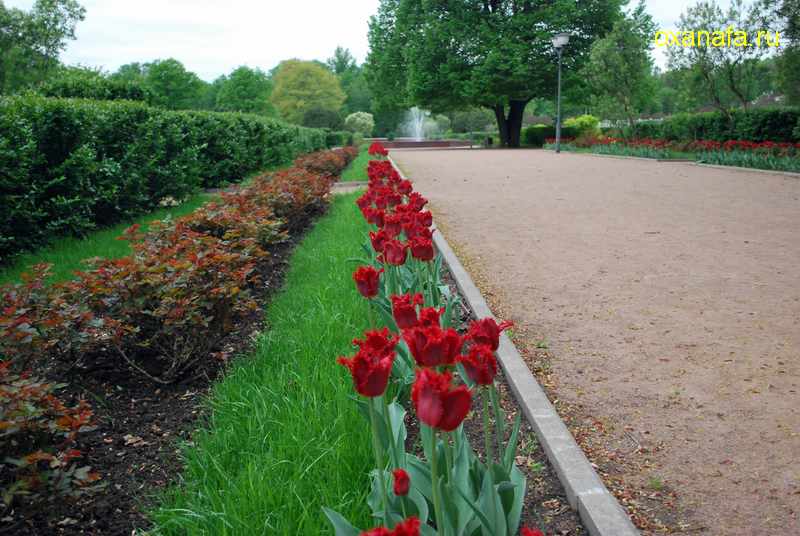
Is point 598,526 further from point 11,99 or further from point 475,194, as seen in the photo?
point 475,194

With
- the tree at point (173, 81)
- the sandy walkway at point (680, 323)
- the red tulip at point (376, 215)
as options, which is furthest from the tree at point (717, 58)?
the tree at point (173, 81)

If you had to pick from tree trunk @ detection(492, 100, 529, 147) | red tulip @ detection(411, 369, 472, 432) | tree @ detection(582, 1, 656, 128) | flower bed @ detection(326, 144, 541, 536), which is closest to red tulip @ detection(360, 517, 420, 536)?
flower bed @ detection(326, 144, 541, 536)

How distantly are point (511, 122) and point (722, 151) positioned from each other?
1999 cm

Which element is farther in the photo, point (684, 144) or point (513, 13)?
point (513, 13)

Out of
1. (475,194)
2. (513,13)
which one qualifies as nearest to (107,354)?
(475,194)

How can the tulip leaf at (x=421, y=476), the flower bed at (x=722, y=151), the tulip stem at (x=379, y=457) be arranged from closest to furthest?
the tulip stem at (x=379, y=457)
the tulip leaf at (x=421, y=476)
the flower bed at (x=722, y=151)

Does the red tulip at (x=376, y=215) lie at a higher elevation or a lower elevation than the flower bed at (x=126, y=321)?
higher

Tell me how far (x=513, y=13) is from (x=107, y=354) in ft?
115

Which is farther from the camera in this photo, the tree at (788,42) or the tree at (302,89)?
the tree at (302,89)

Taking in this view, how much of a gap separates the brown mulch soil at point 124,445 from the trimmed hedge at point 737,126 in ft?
57.3

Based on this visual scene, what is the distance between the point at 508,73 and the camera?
32125mm

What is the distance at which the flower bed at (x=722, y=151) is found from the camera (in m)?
14.6

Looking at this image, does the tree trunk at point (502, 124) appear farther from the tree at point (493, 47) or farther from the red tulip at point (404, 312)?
the red tulip at point (404, 312)

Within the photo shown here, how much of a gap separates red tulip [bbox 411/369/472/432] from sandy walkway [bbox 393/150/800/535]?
55.3 inches
